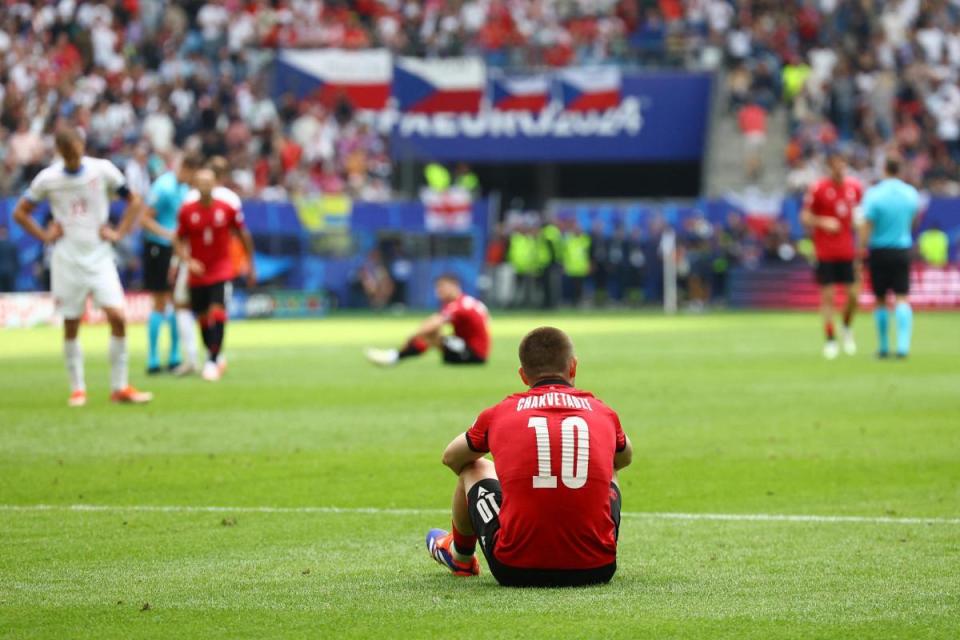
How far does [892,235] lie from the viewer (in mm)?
19562

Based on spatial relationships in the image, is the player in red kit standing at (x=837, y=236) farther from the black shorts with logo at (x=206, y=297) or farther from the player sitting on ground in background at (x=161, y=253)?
the player sitting on ground in background at (x=161, y=253)

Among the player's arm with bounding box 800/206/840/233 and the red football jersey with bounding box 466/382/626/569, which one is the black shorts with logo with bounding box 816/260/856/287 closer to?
the player's arm with bounding box 800/206/840/233

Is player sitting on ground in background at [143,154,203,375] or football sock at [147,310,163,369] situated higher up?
player sitting on ground in background at [143,154,203,375]

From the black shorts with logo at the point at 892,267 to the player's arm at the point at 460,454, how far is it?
46.1ft

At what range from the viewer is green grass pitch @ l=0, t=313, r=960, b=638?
5.85 m

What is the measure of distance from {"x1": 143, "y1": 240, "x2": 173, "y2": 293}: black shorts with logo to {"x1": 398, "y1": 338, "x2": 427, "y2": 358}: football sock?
2.96 m

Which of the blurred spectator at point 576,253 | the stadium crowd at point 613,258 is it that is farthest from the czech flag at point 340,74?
the blurred spectator at point 576,253

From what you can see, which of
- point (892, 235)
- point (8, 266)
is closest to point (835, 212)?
Answer: point (892, 235)

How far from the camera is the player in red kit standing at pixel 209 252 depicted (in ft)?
56.3

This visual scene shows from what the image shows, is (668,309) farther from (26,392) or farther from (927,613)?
(927,613)

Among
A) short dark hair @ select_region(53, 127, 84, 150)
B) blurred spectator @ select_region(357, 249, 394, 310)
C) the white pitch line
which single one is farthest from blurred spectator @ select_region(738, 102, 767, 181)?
the white pitch line

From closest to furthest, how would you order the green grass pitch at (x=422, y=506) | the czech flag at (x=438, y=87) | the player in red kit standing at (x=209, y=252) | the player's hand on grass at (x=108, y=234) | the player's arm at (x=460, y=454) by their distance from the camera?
the green grass pitch at (x=422, y=506), the player's arm at (x=460, y=454), the player's hand on grass at (x=108, y=234), the player in red kit standing at (x=209, y=252), the czech flag at (x=438, y=87)

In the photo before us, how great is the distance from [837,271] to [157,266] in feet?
28.1

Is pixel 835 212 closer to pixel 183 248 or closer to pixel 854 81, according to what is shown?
pixel 183 248
